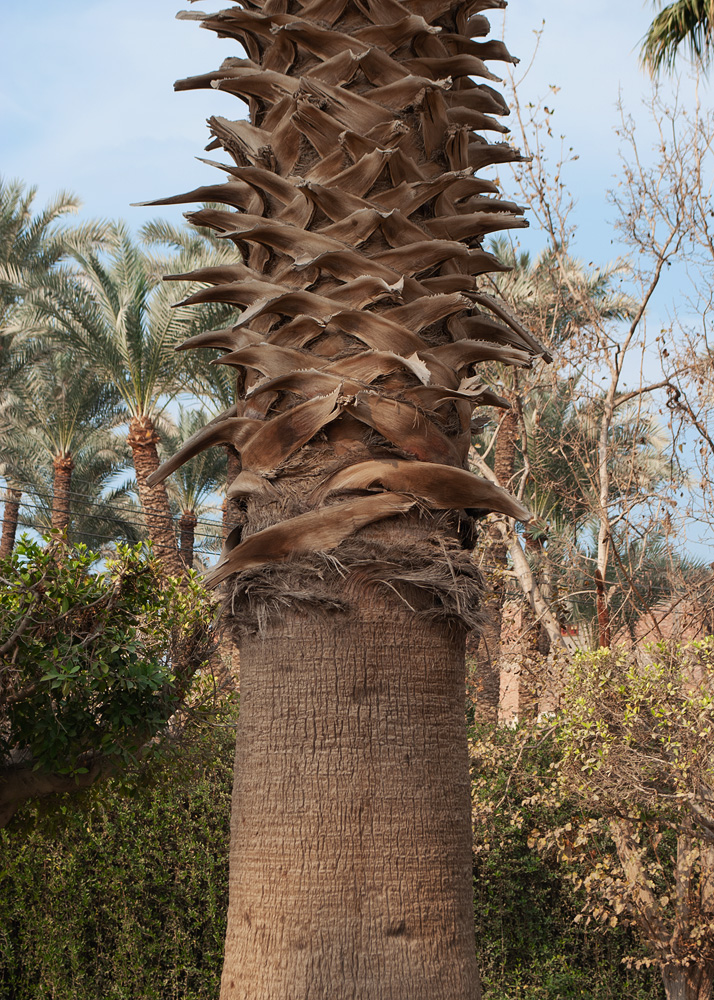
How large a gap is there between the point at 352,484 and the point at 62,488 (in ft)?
61.8

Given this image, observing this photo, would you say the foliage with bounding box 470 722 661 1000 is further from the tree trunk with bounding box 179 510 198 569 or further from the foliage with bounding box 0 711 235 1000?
the tree trunk with bounding box 179 510 198 569

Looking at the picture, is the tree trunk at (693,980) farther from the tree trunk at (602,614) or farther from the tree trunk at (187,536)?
the tree trunk at (187,536)

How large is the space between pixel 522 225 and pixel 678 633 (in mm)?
6675

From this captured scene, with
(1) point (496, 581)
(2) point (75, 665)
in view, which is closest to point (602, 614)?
(1) point (496, 581)

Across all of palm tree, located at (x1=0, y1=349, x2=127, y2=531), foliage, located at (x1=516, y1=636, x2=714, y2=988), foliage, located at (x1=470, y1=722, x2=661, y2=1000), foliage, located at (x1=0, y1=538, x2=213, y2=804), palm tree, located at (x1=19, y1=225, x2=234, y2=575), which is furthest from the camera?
palm tree, located at (x1=0, y1=349, x2=127, y2=531)

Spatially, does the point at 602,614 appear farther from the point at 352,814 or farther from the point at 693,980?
the point at 352,814

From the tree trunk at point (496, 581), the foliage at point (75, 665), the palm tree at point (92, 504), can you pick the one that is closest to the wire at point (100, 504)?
the palm tree at point (92, 504)

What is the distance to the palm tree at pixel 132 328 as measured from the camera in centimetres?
1514

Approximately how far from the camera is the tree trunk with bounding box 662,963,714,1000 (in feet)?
24.7

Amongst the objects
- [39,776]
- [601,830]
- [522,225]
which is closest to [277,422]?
[522,225]

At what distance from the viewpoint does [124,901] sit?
7.73 meters

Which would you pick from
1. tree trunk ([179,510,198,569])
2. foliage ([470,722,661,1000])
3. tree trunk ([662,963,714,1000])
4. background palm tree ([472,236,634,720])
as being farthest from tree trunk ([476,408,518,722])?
tree trunk ([179,510,198,569])

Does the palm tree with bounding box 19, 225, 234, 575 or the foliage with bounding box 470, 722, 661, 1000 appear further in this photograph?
the palm tree with bounding box 19, 225, 234, 575

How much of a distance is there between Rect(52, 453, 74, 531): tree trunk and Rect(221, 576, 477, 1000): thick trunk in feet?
59.8
